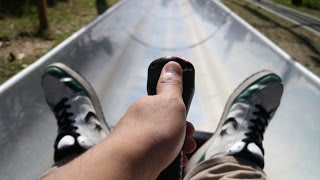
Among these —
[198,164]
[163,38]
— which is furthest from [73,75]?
[163,38]

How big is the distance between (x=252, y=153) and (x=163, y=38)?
1.83m

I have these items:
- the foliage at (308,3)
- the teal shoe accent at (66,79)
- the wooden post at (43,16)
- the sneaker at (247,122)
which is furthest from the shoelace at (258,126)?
the foliage at (308,3)

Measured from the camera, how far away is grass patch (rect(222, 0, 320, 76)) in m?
3.09

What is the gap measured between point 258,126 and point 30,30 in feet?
8.05

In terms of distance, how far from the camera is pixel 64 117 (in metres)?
1.18

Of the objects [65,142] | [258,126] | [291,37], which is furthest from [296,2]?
[65,142]

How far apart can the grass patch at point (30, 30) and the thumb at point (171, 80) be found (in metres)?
1.71

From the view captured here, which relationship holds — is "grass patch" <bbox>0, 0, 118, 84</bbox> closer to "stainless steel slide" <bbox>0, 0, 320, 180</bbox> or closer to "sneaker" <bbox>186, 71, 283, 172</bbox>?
"stainless steel slide" <bbox>0, 0, 320, 180</bbox>

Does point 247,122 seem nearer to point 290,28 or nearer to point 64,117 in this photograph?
point 64,117

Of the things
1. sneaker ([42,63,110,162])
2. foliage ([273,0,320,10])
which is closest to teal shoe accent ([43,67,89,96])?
sneaker ([42,63,110,162])

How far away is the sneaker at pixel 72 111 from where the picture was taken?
1023 mm

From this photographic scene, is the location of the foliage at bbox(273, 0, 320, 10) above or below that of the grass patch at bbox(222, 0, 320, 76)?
below

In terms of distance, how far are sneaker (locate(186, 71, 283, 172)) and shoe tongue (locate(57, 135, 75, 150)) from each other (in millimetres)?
349

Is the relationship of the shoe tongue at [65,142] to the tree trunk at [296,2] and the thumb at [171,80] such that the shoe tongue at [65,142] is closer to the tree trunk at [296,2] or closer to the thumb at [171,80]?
the thumb at [171,80]
